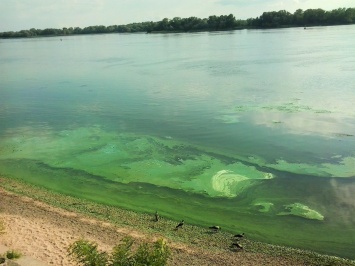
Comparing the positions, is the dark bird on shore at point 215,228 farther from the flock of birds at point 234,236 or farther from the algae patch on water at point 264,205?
the algae patch on water at point 264,205

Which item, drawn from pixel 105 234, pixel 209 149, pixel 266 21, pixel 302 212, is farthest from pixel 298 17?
pixel 105 234

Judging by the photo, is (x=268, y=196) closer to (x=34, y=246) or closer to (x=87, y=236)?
(x=87, y=236)

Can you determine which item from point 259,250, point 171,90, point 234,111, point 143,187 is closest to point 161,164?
point 143,187

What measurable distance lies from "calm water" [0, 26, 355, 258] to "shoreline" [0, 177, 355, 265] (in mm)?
658

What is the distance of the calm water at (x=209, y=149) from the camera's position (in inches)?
514

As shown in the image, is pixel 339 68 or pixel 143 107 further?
pixel 339 68

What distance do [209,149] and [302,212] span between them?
6728mm

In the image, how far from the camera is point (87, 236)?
11.5 meters

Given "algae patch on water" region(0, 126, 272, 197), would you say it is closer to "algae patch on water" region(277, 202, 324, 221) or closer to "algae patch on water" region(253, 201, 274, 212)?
"algae patch on water" region(253, 201, 274, 212)

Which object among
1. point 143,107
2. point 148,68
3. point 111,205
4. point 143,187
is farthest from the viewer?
point 148,68

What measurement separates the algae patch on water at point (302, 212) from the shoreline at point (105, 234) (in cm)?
200

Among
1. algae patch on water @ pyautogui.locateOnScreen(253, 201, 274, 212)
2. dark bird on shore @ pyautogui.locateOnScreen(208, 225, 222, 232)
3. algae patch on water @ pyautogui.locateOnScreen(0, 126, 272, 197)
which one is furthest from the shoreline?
algae patch on water @ pyautogui.locateOnScreen(0, 126, 272, 197)

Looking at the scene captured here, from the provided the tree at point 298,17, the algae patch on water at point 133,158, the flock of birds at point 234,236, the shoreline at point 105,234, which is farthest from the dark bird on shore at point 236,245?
the tree at point 298,17

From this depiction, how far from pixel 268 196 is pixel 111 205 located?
5863 mm
